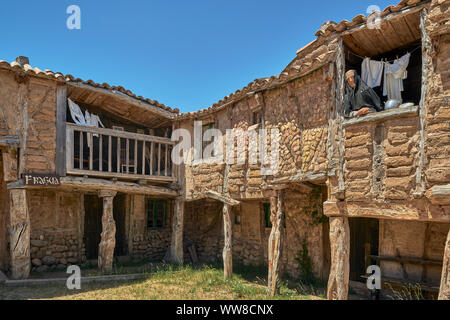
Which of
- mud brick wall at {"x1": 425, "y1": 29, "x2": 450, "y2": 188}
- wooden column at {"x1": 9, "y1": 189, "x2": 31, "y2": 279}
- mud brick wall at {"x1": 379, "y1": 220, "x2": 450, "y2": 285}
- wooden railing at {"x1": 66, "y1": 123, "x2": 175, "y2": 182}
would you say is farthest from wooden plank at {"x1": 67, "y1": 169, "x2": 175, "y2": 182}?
mud brick wall at {"x1": 425, "y1": 29, "x2": 450, "y2": 188}

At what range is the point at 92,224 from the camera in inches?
495

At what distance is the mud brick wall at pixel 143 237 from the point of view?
42.2 feet

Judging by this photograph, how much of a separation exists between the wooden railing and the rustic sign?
460mm

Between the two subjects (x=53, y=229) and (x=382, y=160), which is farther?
(x=53, y=229)

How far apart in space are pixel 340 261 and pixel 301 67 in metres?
4.43

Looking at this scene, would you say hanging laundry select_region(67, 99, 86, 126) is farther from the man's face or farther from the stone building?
the man's face

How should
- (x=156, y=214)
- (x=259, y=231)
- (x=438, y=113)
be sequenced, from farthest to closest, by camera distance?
Answer: (x=156, y=214)
(x=259, y=231)
(x=438, y=113)

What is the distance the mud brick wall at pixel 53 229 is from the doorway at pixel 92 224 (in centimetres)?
52

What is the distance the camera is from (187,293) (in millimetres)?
8359

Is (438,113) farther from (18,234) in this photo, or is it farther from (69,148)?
(18,234)

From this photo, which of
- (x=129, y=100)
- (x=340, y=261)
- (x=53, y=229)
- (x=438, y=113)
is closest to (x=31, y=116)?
(x=129, y=100)

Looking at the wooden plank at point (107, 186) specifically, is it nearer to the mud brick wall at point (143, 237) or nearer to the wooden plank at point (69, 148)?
the wooden plank at point (69, 148)

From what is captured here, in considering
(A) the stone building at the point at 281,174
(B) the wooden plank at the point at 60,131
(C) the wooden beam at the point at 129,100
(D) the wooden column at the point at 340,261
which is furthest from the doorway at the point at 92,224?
(D) the wooden column at the point at 340,261

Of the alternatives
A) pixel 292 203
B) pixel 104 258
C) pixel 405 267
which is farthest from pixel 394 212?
pixel 104 258
